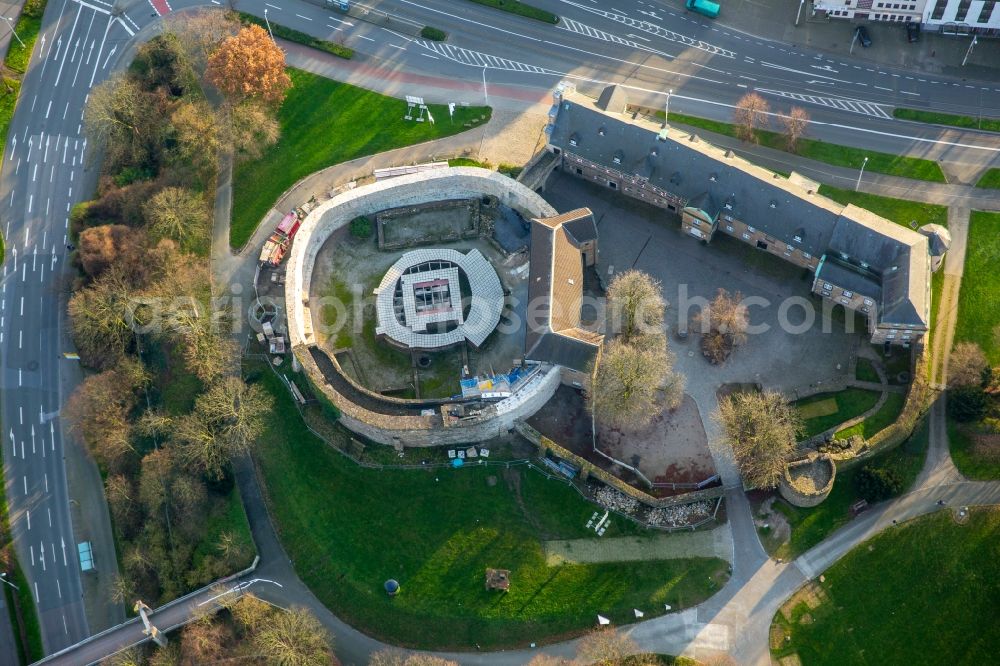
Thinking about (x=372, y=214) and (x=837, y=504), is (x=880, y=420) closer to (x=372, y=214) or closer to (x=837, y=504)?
(x=837, y=504)

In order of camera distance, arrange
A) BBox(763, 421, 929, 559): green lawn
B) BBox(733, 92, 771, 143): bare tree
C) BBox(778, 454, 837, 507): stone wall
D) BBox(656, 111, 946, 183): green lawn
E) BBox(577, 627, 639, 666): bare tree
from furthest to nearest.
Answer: BBox(733, 92, 771, 143): bare tree, BBox(656, 111, 946, 183): green lawn, BBox(763, 421, 929, 559): green lawn, BBox(778, 454, 837, 507): stone wall, BBox(577, 627, 639, 666): bare tree

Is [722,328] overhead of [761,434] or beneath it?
→ overhead

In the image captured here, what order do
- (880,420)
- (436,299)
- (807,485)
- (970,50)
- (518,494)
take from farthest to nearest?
(970,50) < (436,299) < (518,494) < (880,420) < (807,485)

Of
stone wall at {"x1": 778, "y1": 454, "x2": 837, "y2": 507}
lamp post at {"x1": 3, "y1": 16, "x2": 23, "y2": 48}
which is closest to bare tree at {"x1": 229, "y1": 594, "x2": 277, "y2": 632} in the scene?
stone wall at {"x1": 778, "y1": 454, "x2": 837, "y2": 507}

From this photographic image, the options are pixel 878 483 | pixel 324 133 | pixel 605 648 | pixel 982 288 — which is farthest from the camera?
pixel 324 133

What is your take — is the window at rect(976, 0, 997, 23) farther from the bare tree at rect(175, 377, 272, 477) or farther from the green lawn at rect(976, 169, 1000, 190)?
the bare tree at rect(175, 377, 272, 477)

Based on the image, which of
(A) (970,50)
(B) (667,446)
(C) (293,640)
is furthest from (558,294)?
(A) (970,50)

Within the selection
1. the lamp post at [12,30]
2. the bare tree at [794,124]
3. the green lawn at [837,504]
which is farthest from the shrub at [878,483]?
the lamp post at [12,30]
